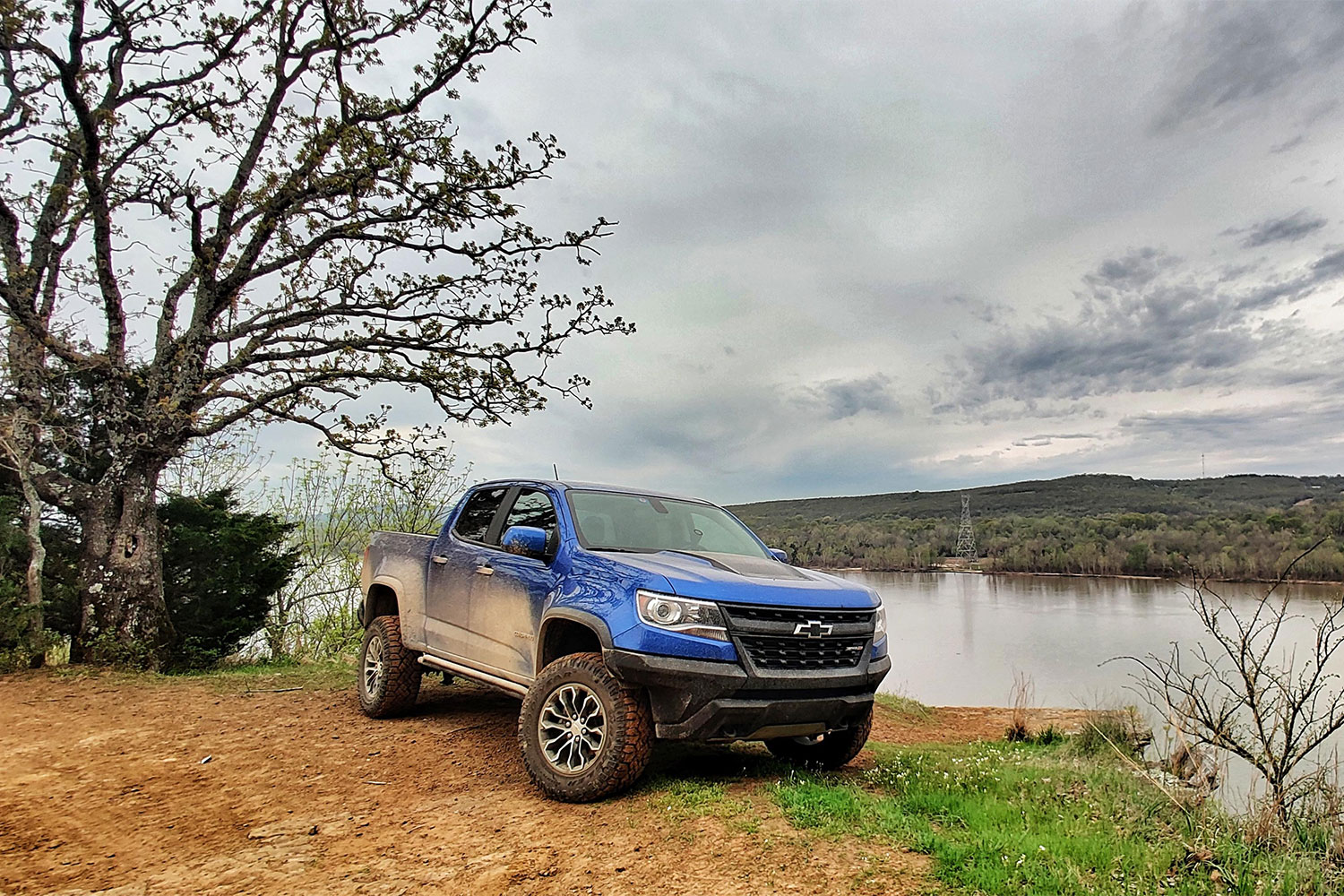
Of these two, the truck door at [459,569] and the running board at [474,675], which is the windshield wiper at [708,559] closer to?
the running board at [474,675]

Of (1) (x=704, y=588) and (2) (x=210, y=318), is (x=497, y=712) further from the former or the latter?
(2) (x=210, y=318)

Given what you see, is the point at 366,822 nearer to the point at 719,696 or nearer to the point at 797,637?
the point at 719,696

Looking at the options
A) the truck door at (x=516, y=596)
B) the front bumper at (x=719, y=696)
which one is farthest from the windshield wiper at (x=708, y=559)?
the truck door at (x=516, y=596)

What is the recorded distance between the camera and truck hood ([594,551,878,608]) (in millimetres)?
4223

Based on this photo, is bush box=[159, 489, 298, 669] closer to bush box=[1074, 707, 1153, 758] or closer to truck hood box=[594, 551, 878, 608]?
truck hood box=[594, 551, 878, 608]

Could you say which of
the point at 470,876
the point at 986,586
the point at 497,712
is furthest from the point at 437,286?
the point at 986,586

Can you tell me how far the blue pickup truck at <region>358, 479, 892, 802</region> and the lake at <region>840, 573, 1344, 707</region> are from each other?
4.84m

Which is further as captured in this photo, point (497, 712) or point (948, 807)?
point (497, 712)

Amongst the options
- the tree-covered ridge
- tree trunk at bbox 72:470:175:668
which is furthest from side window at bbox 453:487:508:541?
the tree-covered ridge

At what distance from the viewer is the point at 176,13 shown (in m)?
10.8

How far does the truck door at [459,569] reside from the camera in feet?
19.0

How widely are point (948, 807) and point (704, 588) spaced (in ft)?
6.23

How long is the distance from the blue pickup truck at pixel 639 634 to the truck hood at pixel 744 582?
0.04ft

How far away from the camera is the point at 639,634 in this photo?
415 centimetres
